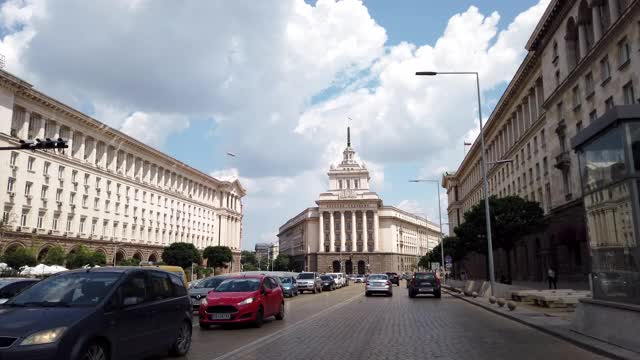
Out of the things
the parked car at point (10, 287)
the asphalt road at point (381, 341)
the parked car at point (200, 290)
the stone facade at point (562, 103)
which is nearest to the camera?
the asphalt road at point (381, 341)

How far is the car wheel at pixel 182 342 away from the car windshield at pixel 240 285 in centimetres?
559

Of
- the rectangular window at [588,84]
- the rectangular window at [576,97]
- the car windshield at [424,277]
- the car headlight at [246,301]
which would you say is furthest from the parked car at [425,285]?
the car headlight at [246,301]

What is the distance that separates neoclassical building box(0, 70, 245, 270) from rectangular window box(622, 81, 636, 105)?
49833 millimetres

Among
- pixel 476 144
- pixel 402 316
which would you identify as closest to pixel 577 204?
pixel 402 316

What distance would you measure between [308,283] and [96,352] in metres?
40.1

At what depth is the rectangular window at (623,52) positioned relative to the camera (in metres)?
26.8

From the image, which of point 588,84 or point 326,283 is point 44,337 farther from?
point 326,283

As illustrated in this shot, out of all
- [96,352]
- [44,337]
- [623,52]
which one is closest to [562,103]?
[623,52]

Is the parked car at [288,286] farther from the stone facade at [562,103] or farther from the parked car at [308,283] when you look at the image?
the stone facade at [562,103]

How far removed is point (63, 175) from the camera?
63.0 meters

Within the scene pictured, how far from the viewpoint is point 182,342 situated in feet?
33.5

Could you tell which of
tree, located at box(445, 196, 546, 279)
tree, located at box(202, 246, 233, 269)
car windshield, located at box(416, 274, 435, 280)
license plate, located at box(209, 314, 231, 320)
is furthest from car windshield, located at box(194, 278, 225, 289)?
tree, located at box(202, 246, 233, 269)

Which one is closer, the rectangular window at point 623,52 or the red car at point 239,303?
the red car at point 239,303

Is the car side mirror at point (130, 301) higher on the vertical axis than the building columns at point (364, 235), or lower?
lower
